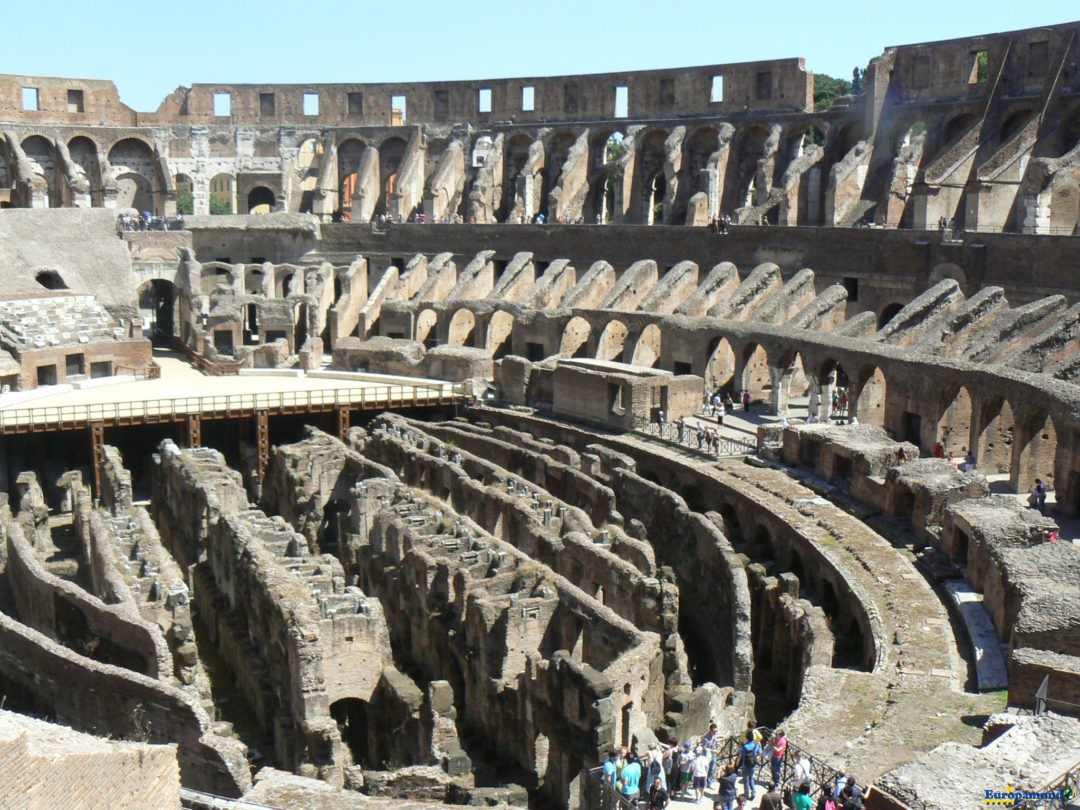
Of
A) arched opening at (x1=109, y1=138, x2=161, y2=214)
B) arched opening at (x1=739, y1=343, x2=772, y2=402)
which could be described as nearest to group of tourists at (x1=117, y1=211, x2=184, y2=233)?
arched opening at (x1=109, y1=138, x2=161, y2=214)

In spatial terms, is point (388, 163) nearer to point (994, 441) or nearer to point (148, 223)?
point (148, 223)

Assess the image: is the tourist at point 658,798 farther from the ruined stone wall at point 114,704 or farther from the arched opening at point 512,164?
the arched opening at point 512,164

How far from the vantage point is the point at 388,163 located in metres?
57.1

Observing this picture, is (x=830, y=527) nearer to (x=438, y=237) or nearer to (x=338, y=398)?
(x=338, y=398)

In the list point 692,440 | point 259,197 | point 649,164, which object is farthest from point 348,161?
point 692,440

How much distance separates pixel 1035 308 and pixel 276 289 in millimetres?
30489

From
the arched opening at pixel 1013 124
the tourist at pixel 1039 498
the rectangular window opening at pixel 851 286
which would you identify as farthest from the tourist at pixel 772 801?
the arched opening at pixel 1013 124

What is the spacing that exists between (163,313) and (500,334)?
1493 centimetres

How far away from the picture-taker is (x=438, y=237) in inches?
1981

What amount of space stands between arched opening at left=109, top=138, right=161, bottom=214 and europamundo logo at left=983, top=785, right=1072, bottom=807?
48.4m

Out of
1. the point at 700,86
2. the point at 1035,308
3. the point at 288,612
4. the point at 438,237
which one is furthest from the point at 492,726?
the point at 700,86

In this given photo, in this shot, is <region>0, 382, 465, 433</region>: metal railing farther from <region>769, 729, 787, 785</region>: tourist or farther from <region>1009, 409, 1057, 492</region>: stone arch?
<region>769, 729, 787, 785</region>: tourist

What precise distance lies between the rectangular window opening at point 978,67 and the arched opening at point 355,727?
3180cm

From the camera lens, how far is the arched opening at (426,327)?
149ft
